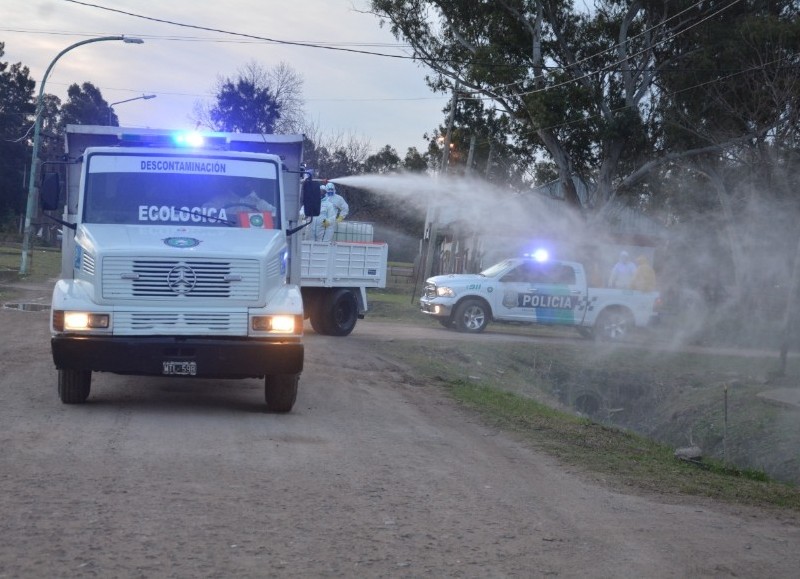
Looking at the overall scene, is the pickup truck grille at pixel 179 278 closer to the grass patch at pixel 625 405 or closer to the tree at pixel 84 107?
the grass patch at pixel 625 405

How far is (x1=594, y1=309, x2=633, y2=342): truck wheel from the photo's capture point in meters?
25.1

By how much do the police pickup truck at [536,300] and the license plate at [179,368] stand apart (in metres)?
14.8

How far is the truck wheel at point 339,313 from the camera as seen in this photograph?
19078 millimetres

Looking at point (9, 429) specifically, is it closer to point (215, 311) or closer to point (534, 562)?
point (215, 311)

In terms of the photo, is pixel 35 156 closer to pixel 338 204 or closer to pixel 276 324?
pixel 338 204

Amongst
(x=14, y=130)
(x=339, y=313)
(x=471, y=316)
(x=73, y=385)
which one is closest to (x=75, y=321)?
(x=73, y=385)

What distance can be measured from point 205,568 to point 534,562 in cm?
189

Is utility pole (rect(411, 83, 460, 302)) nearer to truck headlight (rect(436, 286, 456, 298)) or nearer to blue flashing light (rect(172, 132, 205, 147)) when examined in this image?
truck headlight (rect(436, 286, 456, 298))

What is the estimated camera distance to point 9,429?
8883 mm

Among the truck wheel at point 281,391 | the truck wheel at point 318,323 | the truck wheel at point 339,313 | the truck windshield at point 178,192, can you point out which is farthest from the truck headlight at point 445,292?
the truck wheel at point 281,391

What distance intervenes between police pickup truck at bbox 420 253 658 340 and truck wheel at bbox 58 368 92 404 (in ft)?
47.7

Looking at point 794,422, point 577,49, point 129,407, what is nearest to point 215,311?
point 129,407

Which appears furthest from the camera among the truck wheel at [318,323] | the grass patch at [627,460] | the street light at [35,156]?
the street light at [35,156]

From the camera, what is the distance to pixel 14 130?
7275cm
